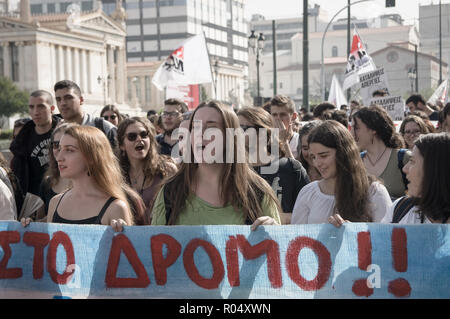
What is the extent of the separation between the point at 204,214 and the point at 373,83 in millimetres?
10214

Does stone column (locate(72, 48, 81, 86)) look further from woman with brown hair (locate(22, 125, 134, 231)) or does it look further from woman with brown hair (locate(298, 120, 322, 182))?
woman with brown hair (locate(22, 125, 134, 231))

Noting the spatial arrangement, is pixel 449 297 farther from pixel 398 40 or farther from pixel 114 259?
pixel 398 40

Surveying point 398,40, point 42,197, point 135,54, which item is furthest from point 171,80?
point 398,40

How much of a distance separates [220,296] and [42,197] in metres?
2.33

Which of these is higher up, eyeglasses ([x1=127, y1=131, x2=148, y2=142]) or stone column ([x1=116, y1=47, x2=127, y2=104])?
stone column ([x1=116, y1=47, x2=127, y2=104])

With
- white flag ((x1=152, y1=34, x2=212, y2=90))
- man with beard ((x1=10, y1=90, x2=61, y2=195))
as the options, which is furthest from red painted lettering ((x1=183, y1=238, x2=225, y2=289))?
white flag ((x1=152, y1=34, x2=212, y2=90))

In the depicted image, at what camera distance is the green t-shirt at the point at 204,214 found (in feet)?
11.7

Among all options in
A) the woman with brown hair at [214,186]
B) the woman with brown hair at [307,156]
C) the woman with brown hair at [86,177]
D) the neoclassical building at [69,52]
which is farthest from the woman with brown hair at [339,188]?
the neoclassical building at [69,52]

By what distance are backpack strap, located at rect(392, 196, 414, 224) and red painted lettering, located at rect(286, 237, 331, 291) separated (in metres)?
0.47

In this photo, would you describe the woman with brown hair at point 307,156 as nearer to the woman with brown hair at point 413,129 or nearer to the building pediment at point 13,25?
the woman with brown hair at point 413,129

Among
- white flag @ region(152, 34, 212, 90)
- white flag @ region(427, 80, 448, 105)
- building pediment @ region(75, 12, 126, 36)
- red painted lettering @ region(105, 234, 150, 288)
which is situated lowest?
red painted lettering @ region(105, 234, 150, 288)

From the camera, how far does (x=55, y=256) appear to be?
3.54 metres

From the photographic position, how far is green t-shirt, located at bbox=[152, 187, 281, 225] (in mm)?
3570

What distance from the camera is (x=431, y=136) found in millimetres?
3482
